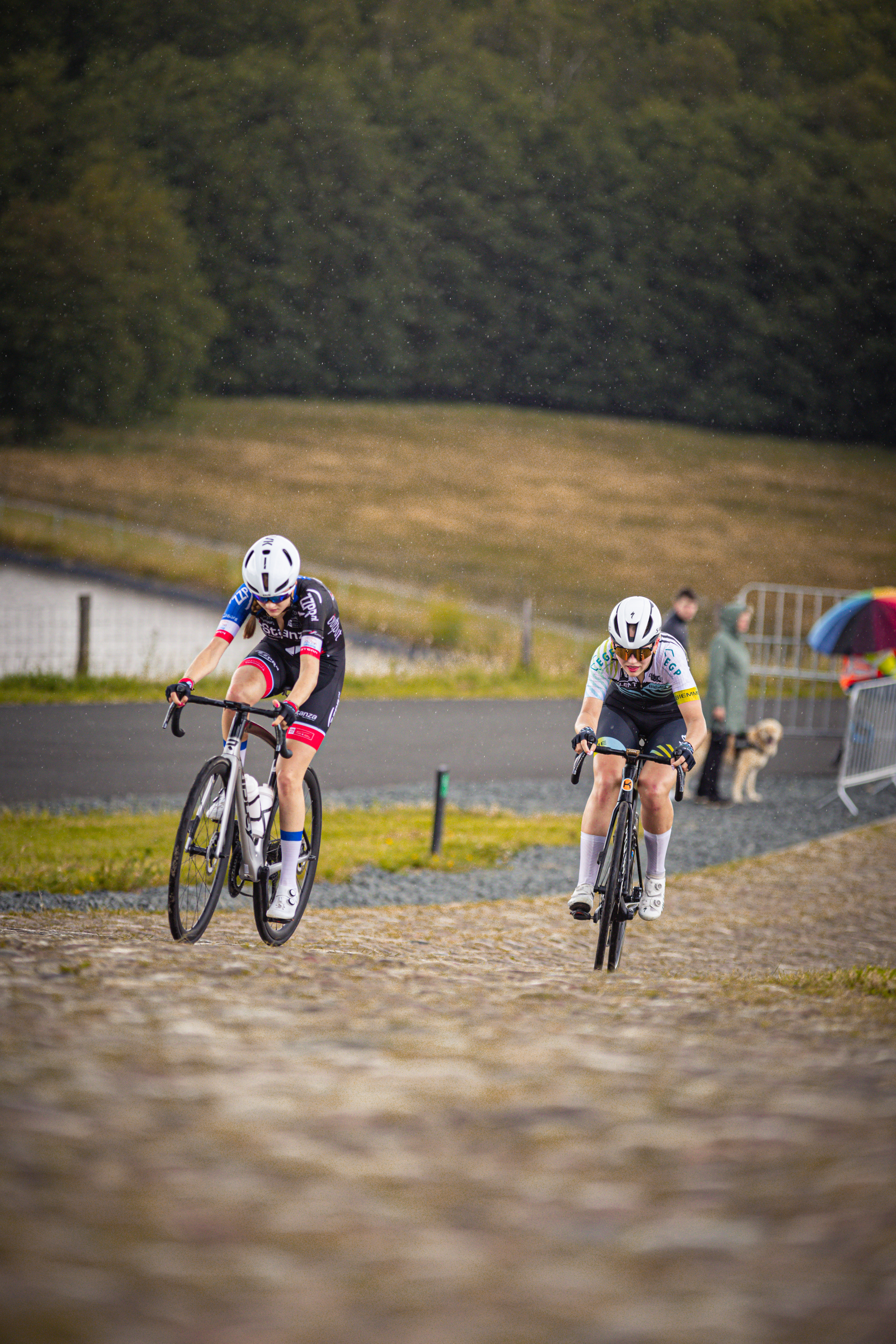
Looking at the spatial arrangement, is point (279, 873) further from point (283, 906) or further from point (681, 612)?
point (681, 612)

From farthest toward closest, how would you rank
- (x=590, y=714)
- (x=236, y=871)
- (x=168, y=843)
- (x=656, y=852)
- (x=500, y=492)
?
(x=500, y=492) < (x=168, y=843) < (x=656, y=852) < (x=590, y=714) < (x=236, y=871)

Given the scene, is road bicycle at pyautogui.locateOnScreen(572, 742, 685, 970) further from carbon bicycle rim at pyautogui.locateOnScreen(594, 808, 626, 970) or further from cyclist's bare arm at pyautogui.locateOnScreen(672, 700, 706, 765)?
cyclist's bare arm at pyautogui.locateOnScreen(672, 700, 706, 765)

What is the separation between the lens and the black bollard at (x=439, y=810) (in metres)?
10.5

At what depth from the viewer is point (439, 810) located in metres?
10.7

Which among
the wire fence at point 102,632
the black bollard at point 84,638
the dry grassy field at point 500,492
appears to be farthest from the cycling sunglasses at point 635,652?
the dry grassy field at point 500,492

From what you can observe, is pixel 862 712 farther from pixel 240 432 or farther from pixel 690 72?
pixel 690 72

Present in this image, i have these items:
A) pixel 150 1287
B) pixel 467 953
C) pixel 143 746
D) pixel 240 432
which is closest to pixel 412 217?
pixel 240 432

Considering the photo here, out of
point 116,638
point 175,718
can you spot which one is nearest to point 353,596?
point 116,638

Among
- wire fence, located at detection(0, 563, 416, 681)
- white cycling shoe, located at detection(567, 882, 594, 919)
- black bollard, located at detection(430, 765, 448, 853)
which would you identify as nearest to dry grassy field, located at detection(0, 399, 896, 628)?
wire fence, located at detection(0, 563, 416, 681)

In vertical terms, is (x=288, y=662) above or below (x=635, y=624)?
below

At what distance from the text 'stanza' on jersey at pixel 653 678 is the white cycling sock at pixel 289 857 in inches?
64.1

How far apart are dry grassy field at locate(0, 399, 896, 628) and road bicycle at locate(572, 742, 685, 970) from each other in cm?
3687

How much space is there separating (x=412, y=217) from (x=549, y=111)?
10.6 m

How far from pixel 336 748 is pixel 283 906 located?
9335mm
